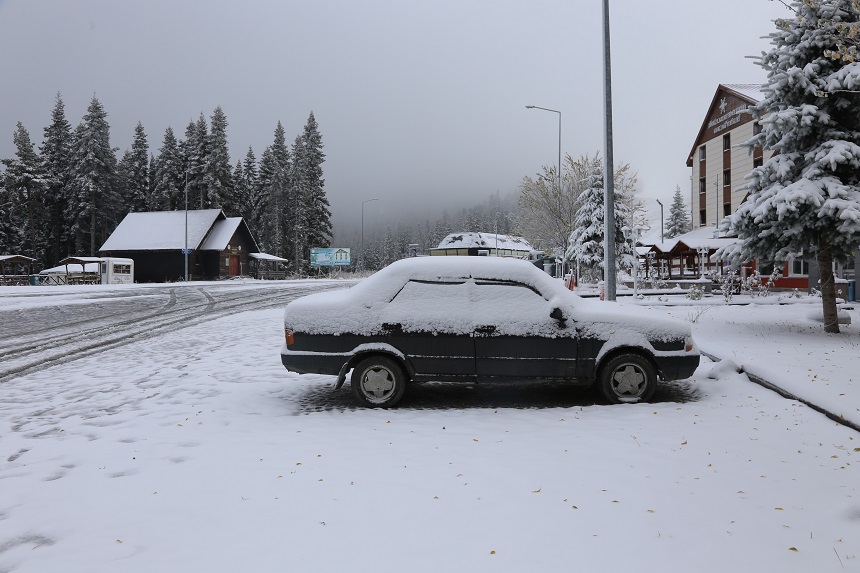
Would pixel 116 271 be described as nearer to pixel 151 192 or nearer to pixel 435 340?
pixel 151 192

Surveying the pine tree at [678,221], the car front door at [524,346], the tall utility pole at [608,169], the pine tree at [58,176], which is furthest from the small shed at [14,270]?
the pine tree at [678,221]

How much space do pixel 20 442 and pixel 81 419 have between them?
0.83m

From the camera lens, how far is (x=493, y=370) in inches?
270

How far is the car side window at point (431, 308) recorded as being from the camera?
6863 mm

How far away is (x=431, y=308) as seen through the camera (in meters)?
6.96

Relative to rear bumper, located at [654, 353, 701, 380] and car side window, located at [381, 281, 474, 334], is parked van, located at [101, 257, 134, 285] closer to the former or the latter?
car side window, located at [381, 281, 474, 334]

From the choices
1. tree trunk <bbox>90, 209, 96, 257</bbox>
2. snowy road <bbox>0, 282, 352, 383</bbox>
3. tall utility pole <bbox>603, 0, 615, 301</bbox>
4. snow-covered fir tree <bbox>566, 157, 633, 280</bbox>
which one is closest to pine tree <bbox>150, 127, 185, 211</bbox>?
tree trunk <bbox>90, 209, 96, 257</bbox>

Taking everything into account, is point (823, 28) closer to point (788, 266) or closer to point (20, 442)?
point (20, 442)

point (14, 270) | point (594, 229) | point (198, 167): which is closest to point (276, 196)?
point (198, 167)

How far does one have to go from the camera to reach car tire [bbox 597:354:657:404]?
689 cm

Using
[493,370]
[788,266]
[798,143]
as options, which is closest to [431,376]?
[493,370]

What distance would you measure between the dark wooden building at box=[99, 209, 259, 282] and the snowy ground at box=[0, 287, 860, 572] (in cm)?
5061

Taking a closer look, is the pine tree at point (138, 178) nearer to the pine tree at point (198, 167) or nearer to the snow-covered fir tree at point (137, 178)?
the snow-covered fir tree at point (137, 178)

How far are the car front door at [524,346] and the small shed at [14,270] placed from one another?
52.1 metres
